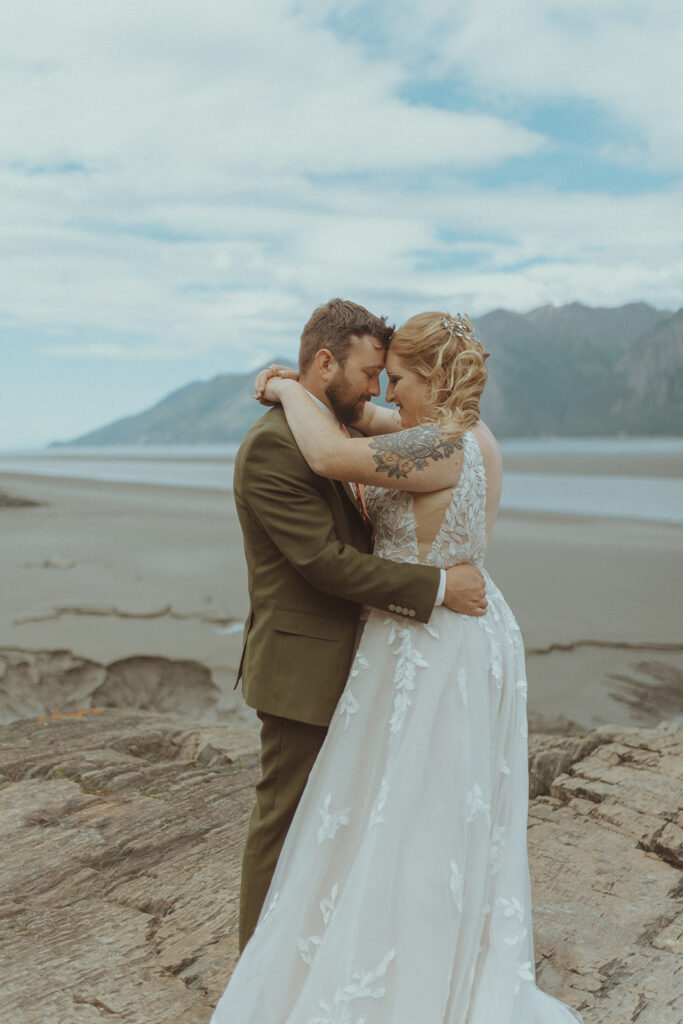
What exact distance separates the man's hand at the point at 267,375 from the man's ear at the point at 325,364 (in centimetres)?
24

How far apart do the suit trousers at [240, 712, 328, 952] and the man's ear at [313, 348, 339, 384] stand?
113 cm

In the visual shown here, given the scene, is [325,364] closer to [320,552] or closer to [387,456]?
[387,456]

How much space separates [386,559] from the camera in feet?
8.82

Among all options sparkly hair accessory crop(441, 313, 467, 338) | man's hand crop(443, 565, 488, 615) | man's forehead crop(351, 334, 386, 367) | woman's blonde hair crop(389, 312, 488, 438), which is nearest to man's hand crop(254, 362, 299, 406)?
man's forehead crop(351, 334, 386, 367)

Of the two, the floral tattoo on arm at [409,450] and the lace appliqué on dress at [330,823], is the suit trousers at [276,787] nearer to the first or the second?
the lace appliqué on dress at [330,823]

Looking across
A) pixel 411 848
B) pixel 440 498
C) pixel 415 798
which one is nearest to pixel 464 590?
pixel 440 498

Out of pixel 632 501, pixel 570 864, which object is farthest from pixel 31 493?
pixel 570 864

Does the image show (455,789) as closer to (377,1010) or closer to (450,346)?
(377,1010)

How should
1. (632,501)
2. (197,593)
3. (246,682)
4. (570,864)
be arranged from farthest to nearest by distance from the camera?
(632,501) < (197,593) < (570,864) < (246,682)

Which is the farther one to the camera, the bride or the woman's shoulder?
the woman's shoulder

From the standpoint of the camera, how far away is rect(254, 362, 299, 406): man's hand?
3021 mm

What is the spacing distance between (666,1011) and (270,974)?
4.53ft

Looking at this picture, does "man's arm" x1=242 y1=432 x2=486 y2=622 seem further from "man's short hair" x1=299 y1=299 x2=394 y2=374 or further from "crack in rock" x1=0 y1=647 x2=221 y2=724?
"crack in rock" x1=0 y1=647 x2=221 y2=724

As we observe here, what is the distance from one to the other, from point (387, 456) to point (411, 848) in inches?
46.4
